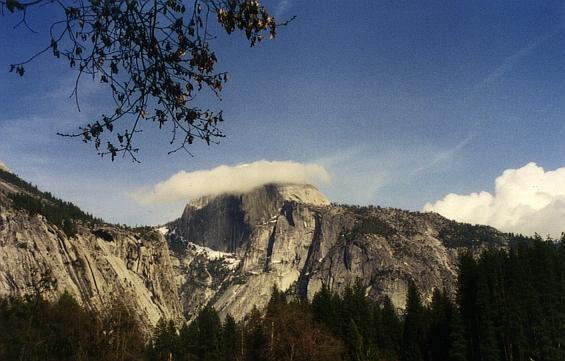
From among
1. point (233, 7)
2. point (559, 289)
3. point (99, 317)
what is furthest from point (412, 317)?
point (233, 7)

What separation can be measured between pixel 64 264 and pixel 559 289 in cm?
12924

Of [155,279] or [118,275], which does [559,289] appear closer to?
[118,275]

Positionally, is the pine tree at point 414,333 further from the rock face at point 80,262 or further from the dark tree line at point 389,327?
the rock face at point 80,262

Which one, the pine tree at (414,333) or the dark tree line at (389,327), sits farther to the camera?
the pine tree at (414,333)

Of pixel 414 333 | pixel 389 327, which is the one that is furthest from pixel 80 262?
pixel 414 333

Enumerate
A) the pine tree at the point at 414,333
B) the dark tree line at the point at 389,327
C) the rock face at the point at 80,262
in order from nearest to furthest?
the dark tree line at the point at 389,327 < the pine tree at the point at 414,333 < the rock face at the point at 80,262

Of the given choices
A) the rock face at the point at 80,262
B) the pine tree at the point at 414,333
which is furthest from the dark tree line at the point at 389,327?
the rock face at the point at 80,262

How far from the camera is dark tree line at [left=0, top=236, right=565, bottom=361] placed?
44.9 meters

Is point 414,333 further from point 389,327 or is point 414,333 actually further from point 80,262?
point 80,262

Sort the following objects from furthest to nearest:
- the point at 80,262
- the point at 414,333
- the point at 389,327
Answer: the point at 80,262 → the point at 389,327 → the point at 414,333

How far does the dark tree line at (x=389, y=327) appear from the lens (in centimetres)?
4488

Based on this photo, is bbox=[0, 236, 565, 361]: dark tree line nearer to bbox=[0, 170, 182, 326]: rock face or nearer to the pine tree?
the pine tree

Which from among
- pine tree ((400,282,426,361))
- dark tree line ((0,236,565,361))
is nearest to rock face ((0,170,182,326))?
dark tree line ((0,236,565,361))

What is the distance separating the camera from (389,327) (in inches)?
2977
